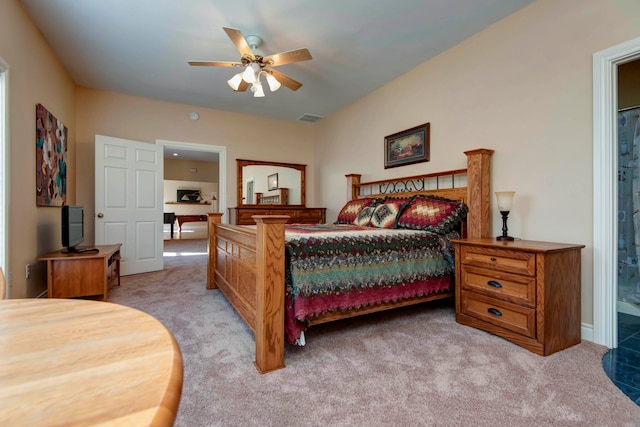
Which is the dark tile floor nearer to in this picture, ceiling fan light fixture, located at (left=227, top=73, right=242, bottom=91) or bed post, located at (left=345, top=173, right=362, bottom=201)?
bed post, located at (left=345, top=173, right=362, bottom=201)

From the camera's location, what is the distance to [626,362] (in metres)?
1.83

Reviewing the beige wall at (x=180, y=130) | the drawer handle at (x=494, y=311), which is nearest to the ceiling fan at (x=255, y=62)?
the beige wall at (x=180, y=130)

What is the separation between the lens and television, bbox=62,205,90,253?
2.99 meters

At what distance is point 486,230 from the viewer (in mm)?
2740

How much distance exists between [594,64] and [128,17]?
380 cm

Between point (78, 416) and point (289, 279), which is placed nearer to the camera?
point (78, 416)

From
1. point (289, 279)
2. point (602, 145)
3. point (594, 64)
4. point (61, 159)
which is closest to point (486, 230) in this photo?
point (602, 145)

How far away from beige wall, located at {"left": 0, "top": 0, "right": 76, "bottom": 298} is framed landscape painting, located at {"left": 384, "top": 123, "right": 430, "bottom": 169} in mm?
3792

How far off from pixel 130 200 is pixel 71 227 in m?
1.29

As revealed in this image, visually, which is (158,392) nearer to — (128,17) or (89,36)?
(128,17)

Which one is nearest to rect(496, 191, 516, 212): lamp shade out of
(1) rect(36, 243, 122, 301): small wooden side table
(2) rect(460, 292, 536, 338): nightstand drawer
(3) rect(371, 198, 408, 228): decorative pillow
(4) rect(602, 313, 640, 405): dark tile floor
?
(2) rect(460, 292, 536, 338): nightstand drawer

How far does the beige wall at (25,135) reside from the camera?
242cm

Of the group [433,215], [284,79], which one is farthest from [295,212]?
[433,215]

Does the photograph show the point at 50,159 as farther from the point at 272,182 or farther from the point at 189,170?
the point at 189,170
